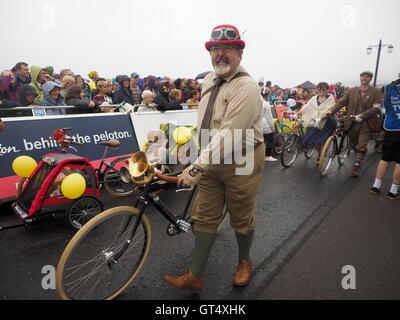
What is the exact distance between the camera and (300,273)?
261 centimetres

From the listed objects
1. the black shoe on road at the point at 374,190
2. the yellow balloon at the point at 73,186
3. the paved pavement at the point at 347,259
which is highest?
the yellow balloon at the point at 73,186

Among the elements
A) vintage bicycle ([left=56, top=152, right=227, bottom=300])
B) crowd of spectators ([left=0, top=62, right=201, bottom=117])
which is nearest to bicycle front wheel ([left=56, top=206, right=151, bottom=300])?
vintage bicycle ([left=56, top=152, right=227, bottom=300])

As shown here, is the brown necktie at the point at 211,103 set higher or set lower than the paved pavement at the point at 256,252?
higher

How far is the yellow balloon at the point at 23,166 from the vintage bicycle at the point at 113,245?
1827 millimetres

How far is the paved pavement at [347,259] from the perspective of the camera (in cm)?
238

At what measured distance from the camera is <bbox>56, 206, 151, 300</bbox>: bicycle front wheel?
191 cm

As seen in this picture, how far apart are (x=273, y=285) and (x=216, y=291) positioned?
57 centimetres

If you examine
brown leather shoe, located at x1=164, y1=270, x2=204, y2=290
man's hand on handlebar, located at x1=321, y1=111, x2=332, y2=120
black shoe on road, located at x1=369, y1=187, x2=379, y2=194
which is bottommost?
black shoe on road, located at x1=369, y1=187, x2=379, y2=194

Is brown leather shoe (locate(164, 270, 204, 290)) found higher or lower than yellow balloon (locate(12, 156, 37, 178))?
lower

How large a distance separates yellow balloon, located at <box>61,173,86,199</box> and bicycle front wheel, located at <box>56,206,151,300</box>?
1060 mm

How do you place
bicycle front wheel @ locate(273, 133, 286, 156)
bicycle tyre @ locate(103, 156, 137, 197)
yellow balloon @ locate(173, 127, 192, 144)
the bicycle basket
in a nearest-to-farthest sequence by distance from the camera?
1. yellow balloon @ locate(173, 127, 192, 144)
2. the bicycle basket
3. bicycle tyre @ locate(103, 156, 137, 197)
4. bicycle front wheel @ locate(273, 133, 286, 156)

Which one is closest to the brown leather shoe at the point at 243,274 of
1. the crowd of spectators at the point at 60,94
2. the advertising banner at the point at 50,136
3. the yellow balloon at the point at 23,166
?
the yellow balloon at the point at 23,166

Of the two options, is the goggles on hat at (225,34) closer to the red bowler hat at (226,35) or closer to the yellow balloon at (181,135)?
the red bowler hat at (226,35)

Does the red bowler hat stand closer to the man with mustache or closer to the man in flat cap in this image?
the man with mustache
